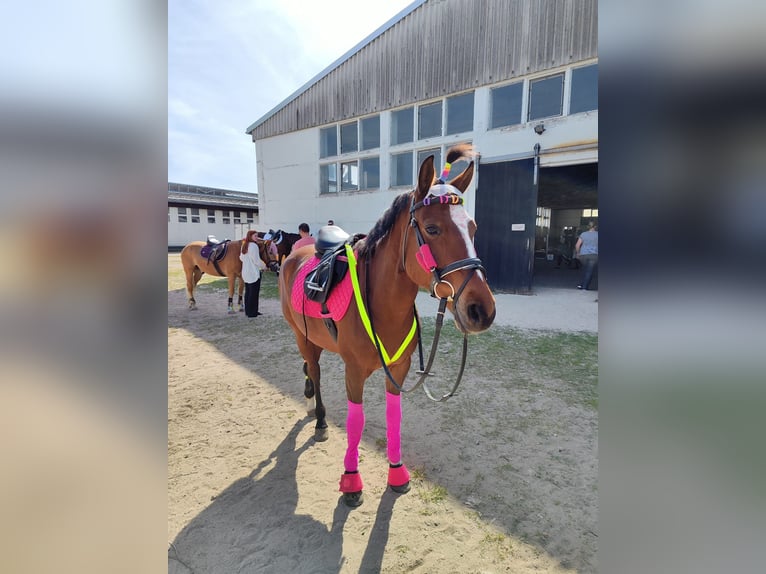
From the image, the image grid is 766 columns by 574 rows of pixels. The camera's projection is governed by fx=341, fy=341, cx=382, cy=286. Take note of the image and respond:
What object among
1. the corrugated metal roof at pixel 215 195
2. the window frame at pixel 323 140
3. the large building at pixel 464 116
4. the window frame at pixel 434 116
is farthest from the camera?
the corrugated metal roof at pixel 215 195

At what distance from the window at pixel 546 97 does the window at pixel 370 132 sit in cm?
497

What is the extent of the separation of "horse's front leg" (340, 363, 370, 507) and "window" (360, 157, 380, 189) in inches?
412

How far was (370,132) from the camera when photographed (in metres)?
12.1

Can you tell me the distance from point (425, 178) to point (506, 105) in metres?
9.46

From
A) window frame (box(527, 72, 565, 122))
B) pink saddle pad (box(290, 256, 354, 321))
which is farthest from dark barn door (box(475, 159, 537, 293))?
pink saddle pad (box(290, 256, 354, 321))

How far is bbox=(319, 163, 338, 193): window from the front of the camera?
43.2 feet

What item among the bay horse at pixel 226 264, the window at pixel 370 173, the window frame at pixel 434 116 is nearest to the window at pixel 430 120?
the window frame at pixel 434 116

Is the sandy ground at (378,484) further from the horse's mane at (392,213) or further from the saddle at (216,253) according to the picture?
the saddle at (216,253)

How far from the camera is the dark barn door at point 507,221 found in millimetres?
9586

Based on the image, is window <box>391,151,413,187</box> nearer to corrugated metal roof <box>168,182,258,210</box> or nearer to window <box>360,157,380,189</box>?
window <box>360,157,380,189</box>
